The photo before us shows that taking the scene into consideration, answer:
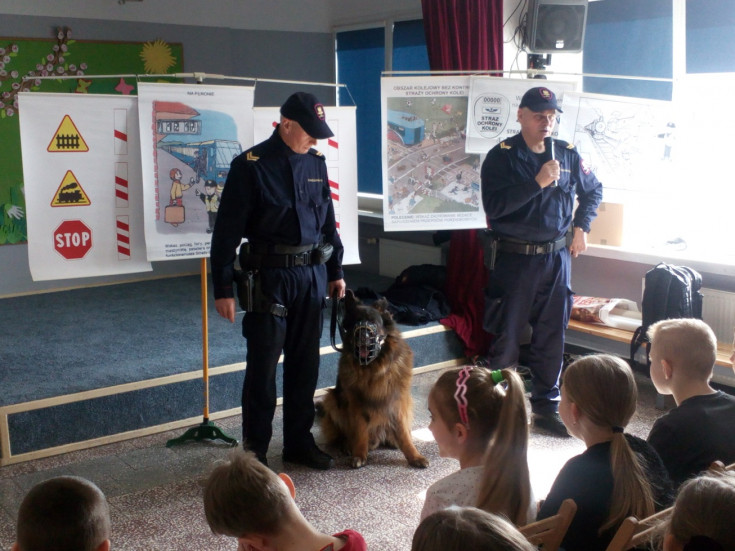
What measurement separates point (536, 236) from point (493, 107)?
3.51 ft

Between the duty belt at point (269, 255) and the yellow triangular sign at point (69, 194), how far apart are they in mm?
831

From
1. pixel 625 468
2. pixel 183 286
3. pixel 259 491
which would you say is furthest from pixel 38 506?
pixel 183 286

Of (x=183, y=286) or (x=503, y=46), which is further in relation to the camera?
(x=183, y=286)

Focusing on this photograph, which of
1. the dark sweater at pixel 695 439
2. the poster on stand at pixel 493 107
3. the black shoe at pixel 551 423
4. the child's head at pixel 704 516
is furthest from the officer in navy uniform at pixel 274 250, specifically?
the child's head at pixel 704 516

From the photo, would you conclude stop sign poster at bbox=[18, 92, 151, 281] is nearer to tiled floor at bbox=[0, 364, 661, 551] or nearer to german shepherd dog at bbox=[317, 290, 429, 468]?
tiled floor at bbox=[0, 364, 661, 551]

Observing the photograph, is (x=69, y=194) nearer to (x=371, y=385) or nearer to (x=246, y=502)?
(x=371, y=385)

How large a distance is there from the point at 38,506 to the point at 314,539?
53cm

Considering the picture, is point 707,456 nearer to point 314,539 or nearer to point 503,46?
point 314,539

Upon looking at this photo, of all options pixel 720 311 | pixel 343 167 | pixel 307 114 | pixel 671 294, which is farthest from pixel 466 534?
pixel 720 311

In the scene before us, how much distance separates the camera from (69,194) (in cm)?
355

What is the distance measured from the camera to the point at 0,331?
4.98m

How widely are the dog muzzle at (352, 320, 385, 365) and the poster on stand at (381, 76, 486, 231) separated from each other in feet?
3.99

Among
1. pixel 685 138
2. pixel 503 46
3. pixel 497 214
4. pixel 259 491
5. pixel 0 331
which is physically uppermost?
pixel 503 46

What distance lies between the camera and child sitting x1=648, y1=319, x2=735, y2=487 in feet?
6.99
